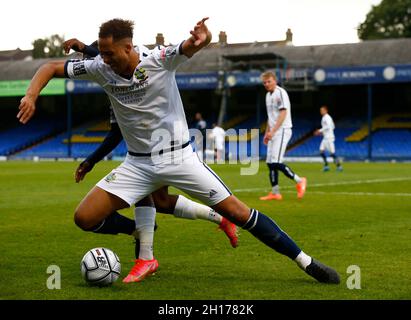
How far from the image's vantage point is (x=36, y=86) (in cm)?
598

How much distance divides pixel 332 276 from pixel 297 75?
120ft

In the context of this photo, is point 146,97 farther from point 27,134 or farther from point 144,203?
point 27,134

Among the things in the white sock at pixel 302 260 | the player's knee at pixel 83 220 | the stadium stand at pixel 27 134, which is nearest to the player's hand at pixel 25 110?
the player's knee at pixel 83 220

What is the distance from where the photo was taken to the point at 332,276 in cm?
605

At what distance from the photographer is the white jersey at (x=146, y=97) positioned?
598cm

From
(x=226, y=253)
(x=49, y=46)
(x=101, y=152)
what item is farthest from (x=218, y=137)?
(x=49, y=46)

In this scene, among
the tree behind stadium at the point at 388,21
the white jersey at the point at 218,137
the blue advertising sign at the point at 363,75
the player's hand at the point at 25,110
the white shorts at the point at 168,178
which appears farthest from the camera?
the tree behind stadium at the point at 388,21

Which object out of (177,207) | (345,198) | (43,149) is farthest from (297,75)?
(177,207)

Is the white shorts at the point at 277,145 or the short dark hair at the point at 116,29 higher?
the short dark hair at the point at 116,29

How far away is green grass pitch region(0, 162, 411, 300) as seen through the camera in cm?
581

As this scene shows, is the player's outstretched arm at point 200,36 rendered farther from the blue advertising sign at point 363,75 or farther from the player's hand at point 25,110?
the blue advertising sign at point 363,75

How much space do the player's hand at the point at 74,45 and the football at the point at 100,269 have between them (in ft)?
5.86

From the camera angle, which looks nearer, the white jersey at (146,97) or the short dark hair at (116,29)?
the short dark hair at (116,29)
